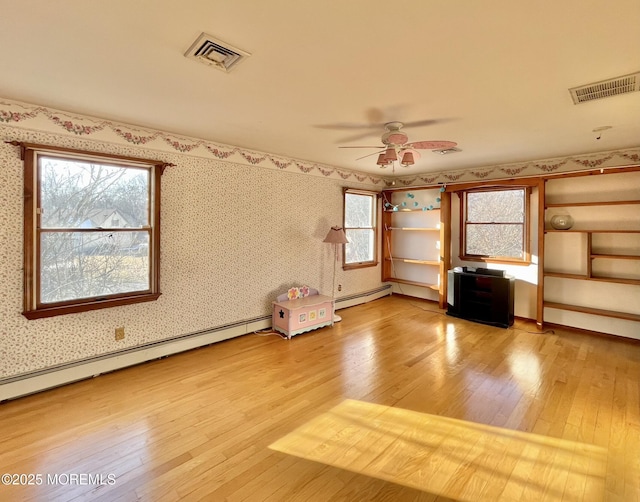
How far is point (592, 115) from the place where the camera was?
2713 mm

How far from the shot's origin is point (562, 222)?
14.2 ft

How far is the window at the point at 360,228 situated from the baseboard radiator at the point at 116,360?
2.06 metres

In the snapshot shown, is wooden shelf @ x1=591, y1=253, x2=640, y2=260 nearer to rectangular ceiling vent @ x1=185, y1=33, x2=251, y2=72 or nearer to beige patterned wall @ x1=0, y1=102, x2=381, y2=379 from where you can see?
beige patterned wall @ x1=0, y1=102, x2=381, y2=379

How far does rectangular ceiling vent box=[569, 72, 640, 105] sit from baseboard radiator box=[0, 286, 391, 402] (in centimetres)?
395

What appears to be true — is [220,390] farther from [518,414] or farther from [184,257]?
[518,414]

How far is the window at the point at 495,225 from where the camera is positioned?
4781mm

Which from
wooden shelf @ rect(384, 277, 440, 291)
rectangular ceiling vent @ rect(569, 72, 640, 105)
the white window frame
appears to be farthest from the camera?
wooden shelf @ rect(384, 277, 440, 291)

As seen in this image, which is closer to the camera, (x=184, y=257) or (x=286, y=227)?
(x=184, y=257)

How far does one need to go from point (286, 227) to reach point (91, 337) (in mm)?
2576

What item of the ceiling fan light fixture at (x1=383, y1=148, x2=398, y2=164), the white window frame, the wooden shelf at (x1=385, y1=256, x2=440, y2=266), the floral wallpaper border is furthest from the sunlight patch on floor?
the wooden shelf at (x1=385, y1=256, x2=440, y2=266)

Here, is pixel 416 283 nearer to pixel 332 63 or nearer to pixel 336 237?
pixel 336 237

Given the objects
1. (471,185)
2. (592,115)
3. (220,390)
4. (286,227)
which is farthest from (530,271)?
(220,390)

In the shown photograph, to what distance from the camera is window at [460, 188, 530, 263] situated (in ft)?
15.7

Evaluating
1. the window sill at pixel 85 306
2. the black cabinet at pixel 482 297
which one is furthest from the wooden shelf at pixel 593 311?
the window sill at pixel 85 306
